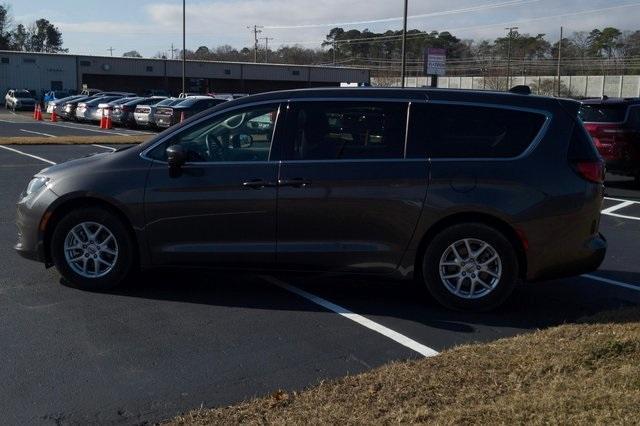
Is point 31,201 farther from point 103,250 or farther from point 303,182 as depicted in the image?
point 303,182

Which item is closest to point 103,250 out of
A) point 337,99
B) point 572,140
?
point 337,99

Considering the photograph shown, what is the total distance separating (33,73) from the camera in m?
69.8

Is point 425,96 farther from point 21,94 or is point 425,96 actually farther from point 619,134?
point 21,94

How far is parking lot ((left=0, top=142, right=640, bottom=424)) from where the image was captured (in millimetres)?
4641

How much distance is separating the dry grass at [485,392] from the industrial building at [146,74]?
208 feet

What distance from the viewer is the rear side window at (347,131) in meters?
6.51

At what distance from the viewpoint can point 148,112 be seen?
1332 inches

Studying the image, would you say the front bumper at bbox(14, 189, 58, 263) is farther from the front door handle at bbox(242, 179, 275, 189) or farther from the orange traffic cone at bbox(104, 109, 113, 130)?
the orange traffic cone at bbox(104, 109, 113, 130)

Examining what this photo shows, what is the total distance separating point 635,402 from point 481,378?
90 centimetres

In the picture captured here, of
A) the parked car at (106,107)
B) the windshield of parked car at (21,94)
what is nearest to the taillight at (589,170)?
the parked car at (106,107)

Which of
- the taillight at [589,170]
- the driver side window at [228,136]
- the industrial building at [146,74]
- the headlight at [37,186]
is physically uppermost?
the industrial building at [146,74]

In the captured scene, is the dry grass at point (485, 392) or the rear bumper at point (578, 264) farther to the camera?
the rear bumper at point (578, 264)

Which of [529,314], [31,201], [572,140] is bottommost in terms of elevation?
[529,314]

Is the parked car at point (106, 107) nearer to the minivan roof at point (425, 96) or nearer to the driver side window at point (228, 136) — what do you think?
the driver side window at point (228, 136)
